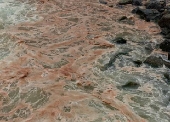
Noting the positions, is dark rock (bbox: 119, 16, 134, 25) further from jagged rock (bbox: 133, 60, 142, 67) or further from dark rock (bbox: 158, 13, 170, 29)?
jagged rock (bbox: 133, 60, 142, 67)

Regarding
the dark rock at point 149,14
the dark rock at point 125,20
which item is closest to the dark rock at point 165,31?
the dark rock at point 149,14

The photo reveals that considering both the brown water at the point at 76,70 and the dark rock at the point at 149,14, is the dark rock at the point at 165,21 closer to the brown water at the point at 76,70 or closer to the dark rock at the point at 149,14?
the brown water at the point at 76,70

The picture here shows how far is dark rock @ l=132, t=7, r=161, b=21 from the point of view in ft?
49.9

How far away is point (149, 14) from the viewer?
605 inches

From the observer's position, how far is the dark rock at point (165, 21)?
1401cm

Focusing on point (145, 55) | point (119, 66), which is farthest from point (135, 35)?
point (119, 66)

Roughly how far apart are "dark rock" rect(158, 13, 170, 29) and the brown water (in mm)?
343

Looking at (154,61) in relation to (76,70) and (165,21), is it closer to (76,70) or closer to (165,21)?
(76,70)

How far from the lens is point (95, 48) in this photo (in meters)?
12.2

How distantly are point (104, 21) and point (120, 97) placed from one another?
658 centimetres

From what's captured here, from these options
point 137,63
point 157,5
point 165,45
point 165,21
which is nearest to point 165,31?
point 165,21

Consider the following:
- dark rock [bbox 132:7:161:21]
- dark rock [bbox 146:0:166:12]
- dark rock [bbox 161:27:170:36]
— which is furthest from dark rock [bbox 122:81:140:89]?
dark rock [bbox 146:0:166:12]

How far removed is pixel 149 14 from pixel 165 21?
1455 millimetres

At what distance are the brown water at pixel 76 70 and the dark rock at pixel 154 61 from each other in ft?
0.84
